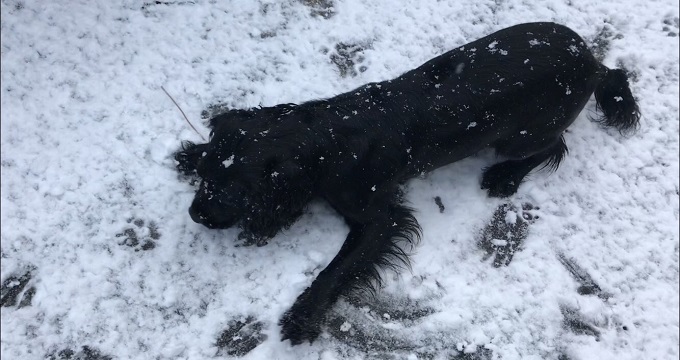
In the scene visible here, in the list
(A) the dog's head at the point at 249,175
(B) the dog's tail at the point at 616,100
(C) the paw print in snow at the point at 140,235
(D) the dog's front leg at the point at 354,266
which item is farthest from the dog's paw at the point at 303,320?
(B) the dog's tail at the point at 616,100

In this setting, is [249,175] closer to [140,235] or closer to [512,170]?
[140,235]

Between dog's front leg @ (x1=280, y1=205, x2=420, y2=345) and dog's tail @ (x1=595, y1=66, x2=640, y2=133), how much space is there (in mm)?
1787

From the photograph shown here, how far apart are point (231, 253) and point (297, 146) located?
0.95 meters

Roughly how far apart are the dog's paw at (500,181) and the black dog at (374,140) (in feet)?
0.83

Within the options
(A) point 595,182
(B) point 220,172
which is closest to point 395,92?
(B) point 220,172

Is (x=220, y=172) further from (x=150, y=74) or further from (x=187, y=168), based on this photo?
(x=150, y=74)

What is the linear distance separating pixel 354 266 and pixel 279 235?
0.56 metres

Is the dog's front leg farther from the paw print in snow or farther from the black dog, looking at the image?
the paw print in snow

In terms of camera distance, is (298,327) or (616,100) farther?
(616,100)

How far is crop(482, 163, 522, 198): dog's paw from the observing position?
364 centimetres

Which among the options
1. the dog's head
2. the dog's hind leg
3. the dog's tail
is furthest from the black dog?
the dog's tail

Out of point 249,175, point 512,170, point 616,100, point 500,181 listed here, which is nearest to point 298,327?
point 249,175

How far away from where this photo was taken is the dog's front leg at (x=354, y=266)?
10.1ft

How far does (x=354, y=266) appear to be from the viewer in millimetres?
3203
